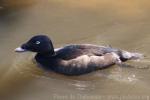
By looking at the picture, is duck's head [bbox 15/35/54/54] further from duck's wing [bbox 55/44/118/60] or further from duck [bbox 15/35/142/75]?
duck's wing [bbox 55/44/118/60]

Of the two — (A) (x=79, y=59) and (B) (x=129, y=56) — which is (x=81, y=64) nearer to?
(A) (x=79, y=59)

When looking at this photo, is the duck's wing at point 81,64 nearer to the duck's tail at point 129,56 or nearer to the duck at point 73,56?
the duck at point 73,56

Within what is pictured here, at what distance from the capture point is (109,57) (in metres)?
6.50

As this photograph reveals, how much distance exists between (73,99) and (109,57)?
874mm

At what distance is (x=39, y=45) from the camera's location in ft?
21.4

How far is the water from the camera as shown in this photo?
20.1ft

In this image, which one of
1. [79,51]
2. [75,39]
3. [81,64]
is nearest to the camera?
[81,64]

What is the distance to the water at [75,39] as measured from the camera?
6.11 m

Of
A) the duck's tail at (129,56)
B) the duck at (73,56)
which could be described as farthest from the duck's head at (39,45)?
the duck's tail at (129,56)

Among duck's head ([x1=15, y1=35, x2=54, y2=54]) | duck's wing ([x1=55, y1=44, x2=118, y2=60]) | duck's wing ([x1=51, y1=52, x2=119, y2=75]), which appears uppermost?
duck's head ([x1=15, y1=35, x2=54, y2=54])

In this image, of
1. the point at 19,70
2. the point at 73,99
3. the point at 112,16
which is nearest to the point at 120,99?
the point at 73,99

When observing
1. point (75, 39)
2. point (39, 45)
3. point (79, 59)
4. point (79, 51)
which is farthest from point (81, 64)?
point (75, 39)

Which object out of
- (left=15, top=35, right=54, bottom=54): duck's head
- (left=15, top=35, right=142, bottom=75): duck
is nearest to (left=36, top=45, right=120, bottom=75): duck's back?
(left=15, top=35, right=142, bottom=75): duck

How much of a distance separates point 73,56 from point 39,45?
0.47 meters
